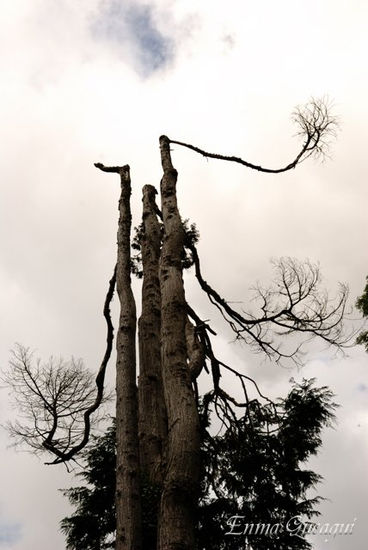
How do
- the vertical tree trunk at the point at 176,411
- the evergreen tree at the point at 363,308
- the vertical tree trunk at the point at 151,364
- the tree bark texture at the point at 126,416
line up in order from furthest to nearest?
the evergreen tree at the point at 363,308, the vertical tree trunk at the point at 151,364, the tree bark texture at the point at 126,416, the vertical tree trunk at the point at 176,411

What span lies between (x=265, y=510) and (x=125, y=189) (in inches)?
305

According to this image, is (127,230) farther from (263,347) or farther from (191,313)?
(263,347)

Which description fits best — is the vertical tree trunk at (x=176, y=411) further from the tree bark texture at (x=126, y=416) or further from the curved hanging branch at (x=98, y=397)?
the curved hanging branch at (x=98, y=397)

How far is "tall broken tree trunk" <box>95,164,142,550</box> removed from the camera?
453 cm

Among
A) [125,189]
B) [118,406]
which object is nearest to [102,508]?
[118,406]

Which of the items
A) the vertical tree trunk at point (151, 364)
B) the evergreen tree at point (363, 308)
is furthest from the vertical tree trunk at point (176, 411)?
the evergreen tree at point (363, 308)

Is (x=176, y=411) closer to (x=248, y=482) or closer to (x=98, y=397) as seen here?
(x=98, y=397)

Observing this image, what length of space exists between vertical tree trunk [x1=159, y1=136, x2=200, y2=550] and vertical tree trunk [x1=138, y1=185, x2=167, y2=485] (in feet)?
6.70

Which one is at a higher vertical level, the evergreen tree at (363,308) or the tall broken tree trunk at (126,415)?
the evergreen tree at (363,308)

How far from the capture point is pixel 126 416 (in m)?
5.43

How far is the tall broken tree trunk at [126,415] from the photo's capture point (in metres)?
4.53

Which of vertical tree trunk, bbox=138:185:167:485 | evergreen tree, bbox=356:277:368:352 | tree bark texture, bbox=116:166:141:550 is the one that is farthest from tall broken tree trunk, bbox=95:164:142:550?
evergreen tree, bbox=356:277:368:352

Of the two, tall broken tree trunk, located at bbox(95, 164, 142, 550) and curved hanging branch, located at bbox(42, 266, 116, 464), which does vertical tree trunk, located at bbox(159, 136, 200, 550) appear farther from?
curved hanging branch, located at bbox(42, 266, 116, 464)

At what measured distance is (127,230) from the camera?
7.84 metres
